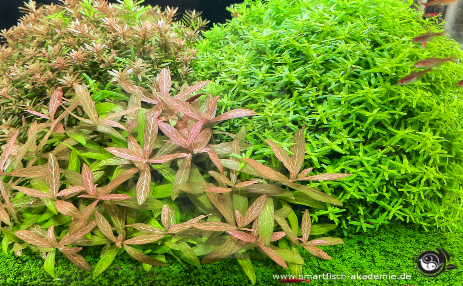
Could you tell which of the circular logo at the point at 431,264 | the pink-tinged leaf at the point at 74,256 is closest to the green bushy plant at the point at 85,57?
the pink-tinged leaf at the point at 74,256

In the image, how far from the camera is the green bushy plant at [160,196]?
3.30 ft

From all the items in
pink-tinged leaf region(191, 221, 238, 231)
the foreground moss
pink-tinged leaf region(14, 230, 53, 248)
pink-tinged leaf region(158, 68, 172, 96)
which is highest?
pink-tinged leaf region(158, 68, 172, 96)

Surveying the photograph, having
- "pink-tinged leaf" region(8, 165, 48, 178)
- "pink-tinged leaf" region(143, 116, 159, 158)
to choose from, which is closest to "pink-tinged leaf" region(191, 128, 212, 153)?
"pink-tinged leaf" region(143, 116, 159, 158)

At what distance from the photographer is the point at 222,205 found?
102 centimetres

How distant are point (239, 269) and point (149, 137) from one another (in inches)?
24.8

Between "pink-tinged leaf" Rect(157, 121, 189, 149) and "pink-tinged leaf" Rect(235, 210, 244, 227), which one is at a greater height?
"pink-tinged leaf" Rect(157, 121, 189, 149)

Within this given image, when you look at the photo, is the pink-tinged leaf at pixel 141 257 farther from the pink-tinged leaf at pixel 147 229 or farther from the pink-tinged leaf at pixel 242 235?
the pink-tinged leaf at pixel 242 235

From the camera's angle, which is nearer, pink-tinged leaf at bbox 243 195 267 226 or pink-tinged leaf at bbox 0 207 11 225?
pink-tinged leaf at bbox 243 195 267 226

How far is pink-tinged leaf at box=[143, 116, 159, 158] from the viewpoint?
1.02 metres

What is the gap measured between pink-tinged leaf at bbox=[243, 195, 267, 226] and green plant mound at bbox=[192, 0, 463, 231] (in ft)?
0.64

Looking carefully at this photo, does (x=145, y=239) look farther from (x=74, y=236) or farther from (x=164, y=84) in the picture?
(x=164, y=84)

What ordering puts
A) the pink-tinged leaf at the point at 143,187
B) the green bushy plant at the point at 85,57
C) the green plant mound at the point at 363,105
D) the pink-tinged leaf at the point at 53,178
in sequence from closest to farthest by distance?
the pink-tinged leaf at the point at 143,187 < the pink-tinged leaf at the point at 53,178 < the green plant mound at the point at 363,105 < the green bushy plant at the point at 85,57

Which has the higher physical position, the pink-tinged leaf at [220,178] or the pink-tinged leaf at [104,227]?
the pink-tinged leaf at [220,178]

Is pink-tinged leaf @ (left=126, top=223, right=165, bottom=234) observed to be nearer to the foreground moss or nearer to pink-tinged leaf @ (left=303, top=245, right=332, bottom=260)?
the foreground moss
